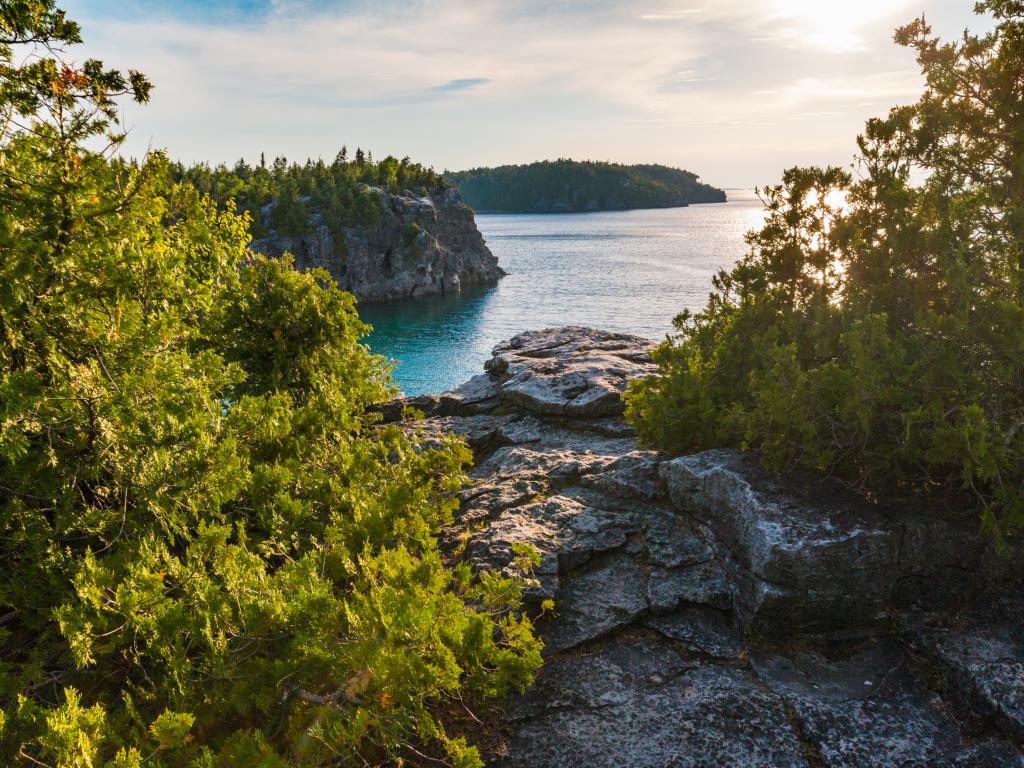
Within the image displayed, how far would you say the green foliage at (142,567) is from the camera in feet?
17.6

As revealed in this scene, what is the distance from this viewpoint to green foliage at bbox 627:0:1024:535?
7391 millimetres

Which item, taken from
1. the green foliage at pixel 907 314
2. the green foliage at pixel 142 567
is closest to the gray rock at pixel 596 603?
the green foliage at pixel 142 567

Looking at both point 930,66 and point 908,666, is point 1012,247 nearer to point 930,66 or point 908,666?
point 930,66

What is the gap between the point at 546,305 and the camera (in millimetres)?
85938

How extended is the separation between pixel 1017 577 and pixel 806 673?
2.86 m

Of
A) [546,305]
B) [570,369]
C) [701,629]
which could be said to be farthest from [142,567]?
[546,305]

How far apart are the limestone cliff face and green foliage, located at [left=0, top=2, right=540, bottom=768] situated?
9131 centimetres

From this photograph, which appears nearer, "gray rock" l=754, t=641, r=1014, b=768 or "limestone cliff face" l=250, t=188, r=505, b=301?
"gray rock" l=754, t=641, r=1014, b=768

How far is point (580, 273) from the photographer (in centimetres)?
10800

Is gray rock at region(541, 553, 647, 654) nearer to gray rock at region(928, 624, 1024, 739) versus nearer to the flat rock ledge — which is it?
the flat rock ledge

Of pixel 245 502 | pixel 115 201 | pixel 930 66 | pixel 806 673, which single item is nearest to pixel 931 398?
pixel 806 673

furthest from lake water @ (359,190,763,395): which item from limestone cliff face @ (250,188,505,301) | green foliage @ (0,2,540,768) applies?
green foliage @ (0,2,540,768)

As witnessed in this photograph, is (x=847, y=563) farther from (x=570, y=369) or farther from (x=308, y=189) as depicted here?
(x=308, y=189)

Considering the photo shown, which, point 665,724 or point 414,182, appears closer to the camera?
point 665,724
